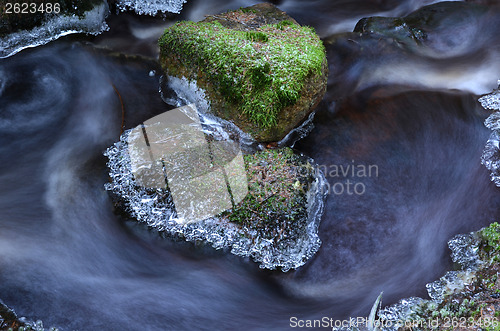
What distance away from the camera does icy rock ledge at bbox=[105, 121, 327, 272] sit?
474cm

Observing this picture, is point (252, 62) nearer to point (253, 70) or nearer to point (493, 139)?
point (253, 70)

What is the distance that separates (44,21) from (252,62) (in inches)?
138

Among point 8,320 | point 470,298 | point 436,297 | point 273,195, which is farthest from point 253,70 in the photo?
point 8,320

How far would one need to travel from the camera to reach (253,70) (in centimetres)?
512

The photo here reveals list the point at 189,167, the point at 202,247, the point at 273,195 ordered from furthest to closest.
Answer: the point at 189,167 < the point at 273,195 < the point at 202,247

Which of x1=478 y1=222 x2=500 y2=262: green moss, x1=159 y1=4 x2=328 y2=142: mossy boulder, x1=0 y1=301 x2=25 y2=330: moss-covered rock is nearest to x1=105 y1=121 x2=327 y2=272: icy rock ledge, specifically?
x1=159 y1=4 x2=328 y2=142: mossy boulder

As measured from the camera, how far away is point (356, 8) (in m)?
7.27

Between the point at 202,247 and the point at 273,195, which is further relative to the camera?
the point at 273,195

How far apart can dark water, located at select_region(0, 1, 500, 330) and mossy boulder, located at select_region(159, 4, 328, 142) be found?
61 centimetres

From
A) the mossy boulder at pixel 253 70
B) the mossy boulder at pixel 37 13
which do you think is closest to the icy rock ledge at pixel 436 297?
the mossy boulder at pixel 253 70

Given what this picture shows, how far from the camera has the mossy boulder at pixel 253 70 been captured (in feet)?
16.8

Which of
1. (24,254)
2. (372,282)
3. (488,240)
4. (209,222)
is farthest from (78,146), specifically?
(488,240)

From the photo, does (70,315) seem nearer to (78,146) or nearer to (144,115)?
(78,146)

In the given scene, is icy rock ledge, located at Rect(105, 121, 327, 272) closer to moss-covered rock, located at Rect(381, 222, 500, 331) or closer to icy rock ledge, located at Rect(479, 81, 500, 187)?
moss-covered rock, located at Rect(381, 222, 500, 331)
